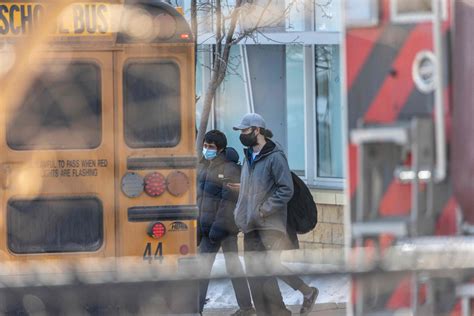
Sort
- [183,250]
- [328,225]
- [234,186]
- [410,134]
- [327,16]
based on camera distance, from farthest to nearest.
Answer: [327,16], [328,225], [234,186], [183,250], [410,134]

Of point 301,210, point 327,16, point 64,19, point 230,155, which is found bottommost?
point 301,210

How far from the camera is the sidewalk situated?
10.5m

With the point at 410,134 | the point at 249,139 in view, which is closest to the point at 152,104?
the point at 249,139

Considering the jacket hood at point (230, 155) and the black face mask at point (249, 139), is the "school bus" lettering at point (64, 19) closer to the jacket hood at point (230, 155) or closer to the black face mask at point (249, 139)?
the black face mask at point (249, 139)

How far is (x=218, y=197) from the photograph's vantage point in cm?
1038

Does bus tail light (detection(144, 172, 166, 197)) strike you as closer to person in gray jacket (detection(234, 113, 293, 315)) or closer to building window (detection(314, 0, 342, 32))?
person in gray jacket (detection(234, 113, 293, 315))

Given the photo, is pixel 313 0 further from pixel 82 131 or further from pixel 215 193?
pixel 82 131

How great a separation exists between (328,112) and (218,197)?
354 centimetres

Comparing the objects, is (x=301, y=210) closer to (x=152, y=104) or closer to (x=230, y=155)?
(x=230, y=155)

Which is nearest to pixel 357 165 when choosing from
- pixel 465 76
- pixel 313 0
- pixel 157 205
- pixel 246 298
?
pixel 465 76

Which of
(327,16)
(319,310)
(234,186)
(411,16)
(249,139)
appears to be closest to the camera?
(411,16)

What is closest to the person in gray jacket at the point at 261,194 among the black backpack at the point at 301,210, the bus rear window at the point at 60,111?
the black backpack at the point at 301,210

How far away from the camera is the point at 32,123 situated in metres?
7.81

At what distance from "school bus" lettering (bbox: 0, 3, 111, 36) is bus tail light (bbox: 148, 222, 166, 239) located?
1347mm
